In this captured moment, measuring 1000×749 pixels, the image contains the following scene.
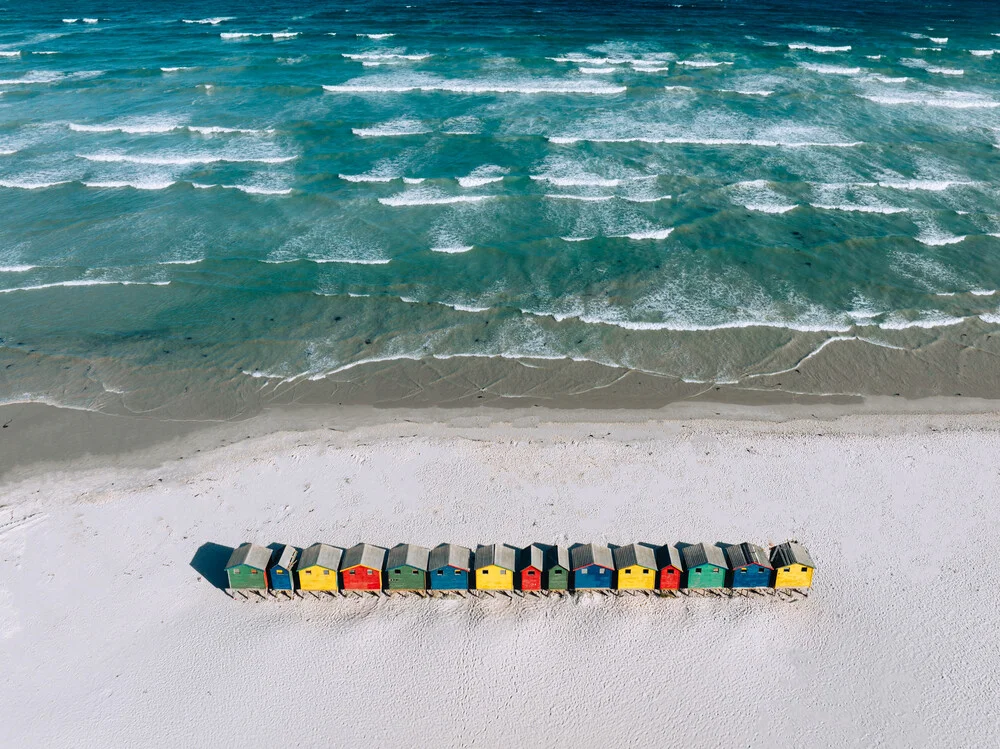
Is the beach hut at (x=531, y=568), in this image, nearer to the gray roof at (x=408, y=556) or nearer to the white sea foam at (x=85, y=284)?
the gray roof at (x=408, y=556)

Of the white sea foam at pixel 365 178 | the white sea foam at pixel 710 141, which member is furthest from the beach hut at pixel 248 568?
the white sea foam at pixel 710 141

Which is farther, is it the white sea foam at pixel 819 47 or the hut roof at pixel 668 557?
the white sea foam at pixel 819 47

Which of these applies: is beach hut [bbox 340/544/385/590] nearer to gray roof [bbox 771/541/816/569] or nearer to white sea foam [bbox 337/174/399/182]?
gray roof [bbox 771/541/816/569]

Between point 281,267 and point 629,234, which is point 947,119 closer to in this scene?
point 629,234

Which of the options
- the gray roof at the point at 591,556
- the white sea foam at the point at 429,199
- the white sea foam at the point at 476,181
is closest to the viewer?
the gray roof at the point at 591,556

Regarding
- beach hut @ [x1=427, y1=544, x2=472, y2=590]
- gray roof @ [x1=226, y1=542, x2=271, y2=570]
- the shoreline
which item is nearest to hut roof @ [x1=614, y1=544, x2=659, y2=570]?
beach hut @ [x1=427, y1=544, x2=472, y2=590]

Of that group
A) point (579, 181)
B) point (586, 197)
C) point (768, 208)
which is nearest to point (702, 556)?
point (586, 197)
